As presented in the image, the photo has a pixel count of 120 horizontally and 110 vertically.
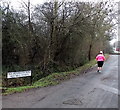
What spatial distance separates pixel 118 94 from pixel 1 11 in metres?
12.3

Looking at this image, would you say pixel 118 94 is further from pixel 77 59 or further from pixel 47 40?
pixel 77 59

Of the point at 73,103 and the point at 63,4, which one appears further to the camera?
the point at 63,4

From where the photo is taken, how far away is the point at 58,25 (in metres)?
14.4

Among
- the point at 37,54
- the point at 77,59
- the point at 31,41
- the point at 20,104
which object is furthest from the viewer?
the point at 77,59

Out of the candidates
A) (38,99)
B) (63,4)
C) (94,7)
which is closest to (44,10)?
(63,4)

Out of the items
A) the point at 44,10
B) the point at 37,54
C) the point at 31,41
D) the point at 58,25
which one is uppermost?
the point at 44,10

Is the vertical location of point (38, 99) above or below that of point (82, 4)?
below

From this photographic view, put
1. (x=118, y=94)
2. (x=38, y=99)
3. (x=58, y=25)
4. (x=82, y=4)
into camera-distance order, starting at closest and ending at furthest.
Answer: (x=38, y=99), (x=118, y=94), (x=82, y=4), (x=58, y=25)

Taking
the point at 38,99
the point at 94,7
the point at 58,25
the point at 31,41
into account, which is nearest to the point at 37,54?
the point at 31,41

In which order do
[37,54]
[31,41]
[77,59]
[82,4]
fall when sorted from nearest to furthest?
[82,4]
[31,41]
[37,54]
[77,59]

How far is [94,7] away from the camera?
13680 mm

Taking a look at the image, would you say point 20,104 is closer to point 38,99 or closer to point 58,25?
point 38,99

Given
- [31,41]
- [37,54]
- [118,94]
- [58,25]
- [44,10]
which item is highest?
[44,10]

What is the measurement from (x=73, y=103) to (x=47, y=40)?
31.2 ft
